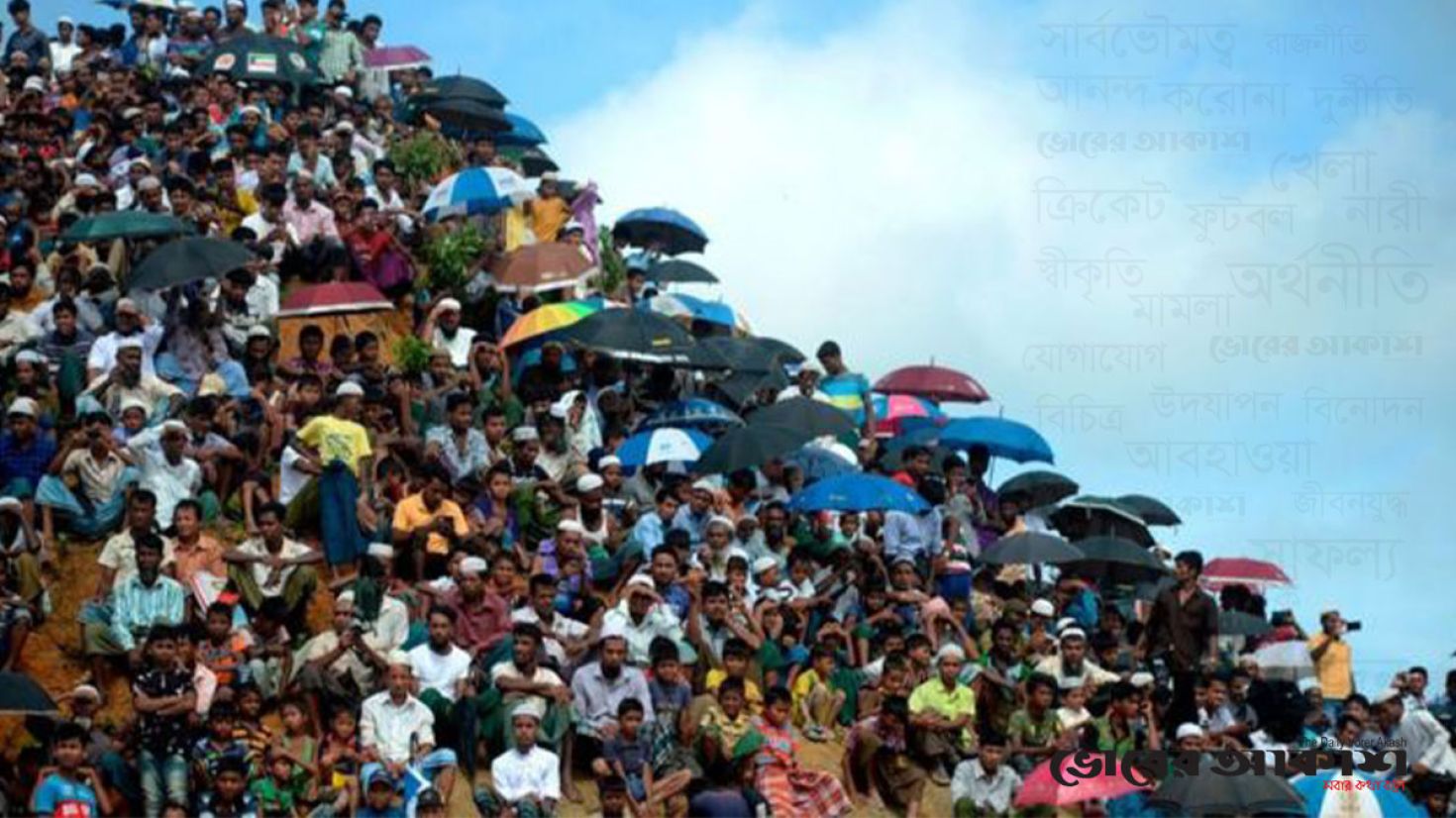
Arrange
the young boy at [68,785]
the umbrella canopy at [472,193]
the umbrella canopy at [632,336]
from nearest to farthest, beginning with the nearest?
the young boy at [68,785]
the umbrella canopy at [632,336]
the umbrella canopy at [472,193]

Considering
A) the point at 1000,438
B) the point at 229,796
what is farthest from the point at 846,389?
the point at 229,796

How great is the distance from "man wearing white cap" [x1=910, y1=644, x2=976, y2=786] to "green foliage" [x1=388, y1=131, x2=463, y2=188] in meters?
12.5

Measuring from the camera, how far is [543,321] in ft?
97.2

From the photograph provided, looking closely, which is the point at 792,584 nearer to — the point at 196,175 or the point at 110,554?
the point at 110,554

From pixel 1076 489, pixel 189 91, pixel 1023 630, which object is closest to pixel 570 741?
pixel 1023 630

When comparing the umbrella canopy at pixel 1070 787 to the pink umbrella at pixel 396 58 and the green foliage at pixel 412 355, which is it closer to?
the green foliage at pixel 412 355

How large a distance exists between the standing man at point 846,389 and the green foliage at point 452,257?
12.9 feet

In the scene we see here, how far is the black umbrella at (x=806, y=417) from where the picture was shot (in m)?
28.5

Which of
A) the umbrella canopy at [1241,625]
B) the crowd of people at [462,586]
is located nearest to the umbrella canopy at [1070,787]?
the crowd of people at [462,586]

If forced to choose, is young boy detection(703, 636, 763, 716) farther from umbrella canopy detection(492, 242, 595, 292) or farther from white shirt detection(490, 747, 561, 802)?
umbrella canopy detection(492, 242, 595, 292)

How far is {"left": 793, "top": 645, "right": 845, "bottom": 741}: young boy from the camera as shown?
2445 centimetres

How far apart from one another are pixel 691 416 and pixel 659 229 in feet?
27.8

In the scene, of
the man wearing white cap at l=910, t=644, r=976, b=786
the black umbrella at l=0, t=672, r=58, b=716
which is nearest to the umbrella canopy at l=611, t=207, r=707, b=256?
the man wearing white cap at l=910, t=644, r=976, b=786

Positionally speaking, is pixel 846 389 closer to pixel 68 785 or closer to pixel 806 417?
pixel 806 417
